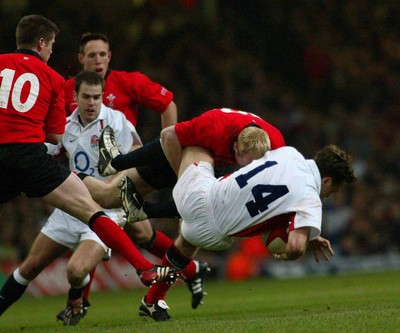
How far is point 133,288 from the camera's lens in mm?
18297

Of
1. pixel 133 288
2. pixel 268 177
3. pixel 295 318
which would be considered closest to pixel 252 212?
pixel 268 177

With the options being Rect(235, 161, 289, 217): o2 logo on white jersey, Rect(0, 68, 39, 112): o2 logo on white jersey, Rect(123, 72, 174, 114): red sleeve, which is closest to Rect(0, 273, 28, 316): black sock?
Rect(0, 68, 39, 112): o2 logo on white jersey

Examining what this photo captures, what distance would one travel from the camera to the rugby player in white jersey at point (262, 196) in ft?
28.7

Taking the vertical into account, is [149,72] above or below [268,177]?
below

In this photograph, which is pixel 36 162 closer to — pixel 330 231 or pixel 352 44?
pixel 330 231

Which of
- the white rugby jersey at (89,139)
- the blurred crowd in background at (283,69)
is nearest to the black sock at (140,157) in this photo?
the white rugby jersey at (89,139)

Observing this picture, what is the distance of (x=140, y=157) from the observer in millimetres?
10320

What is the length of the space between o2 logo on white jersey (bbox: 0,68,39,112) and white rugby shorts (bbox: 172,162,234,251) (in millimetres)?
1451

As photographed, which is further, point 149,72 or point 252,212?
point 149,72

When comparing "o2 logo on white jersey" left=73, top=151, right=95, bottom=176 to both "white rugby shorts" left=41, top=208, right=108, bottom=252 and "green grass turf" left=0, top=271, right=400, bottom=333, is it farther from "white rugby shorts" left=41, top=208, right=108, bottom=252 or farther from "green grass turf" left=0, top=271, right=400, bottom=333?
"green grass turf" left=0, top=271, right=400, bottom=333

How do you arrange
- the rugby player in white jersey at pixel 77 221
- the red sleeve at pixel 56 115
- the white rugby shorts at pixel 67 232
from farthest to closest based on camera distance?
the white rugby shorts at pixel 67 232 → the rugby player in white jersey at pixel 77 221 → the red sleeve at pixel 56 115

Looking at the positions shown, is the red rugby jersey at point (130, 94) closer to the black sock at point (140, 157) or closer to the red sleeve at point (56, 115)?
the black sock at point (140, 157)

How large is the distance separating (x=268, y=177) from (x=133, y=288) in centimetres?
981

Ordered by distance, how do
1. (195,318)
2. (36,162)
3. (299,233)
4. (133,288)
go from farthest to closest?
(133,288), (195,318), (36,162), (299,233)
